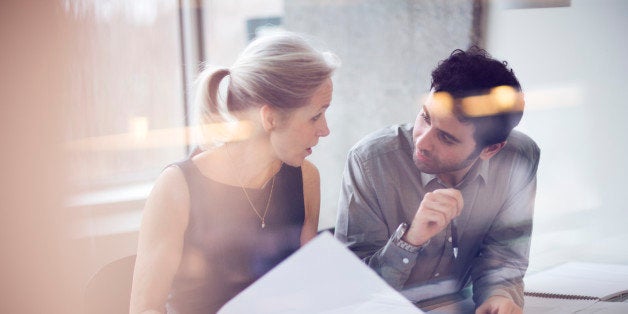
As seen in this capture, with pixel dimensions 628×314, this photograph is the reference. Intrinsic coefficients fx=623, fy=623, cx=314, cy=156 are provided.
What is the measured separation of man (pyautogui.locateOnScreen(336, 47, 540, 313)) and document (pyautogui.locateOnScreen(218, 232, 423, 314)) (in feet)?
0.08

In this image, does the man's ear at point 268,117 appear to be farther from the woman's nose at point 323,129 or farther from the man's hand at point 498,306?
the man's hand at point 498,306

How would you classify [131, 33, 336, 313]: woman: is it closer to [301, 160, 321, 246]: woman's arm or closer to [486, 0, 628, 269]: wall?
[301, 160, 321, 246]: woman's arm

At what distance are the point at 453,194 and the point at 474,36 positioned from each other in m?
0.29

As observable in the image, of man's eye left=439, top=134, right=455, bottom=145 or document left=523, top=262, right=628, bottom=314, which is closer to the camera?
man's eye left=439, top=134, right=455, bottom=145

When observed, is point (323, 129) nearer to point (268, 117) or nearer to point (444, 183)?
point (268, 117)

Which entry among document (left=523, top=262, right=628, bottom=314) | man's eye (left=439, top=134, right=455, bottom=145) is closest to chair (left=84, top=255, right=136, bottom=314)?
man's eye (left=439, top=134, right=455, bottom=145)

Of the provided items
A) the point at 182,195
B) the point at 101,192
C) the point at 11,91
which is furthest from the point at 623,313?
the point at 11,91

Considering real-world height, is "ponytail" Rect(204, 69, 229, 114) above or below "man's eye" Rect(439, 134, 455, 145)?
above

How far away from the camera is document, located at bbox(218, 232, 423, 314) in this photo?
3.60 feet

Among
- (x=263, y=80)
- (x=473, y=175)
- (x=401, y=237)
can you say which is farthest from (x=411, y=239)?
(x=263, y=80)

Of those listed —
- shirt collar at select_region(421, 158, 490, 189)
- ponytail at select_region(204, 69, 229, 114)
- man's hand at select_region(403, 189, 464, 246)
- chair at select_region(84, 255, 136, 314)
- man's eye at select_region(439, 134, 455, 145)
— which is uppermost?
ponytail at select_region(204, 69, 229, 114)

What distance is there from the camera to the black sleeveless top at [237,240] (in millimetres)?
1071

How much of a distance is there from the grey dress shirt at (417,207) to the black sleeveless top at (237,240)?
10 cm

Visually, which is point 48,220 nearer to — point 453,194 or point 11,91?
point 11,91
